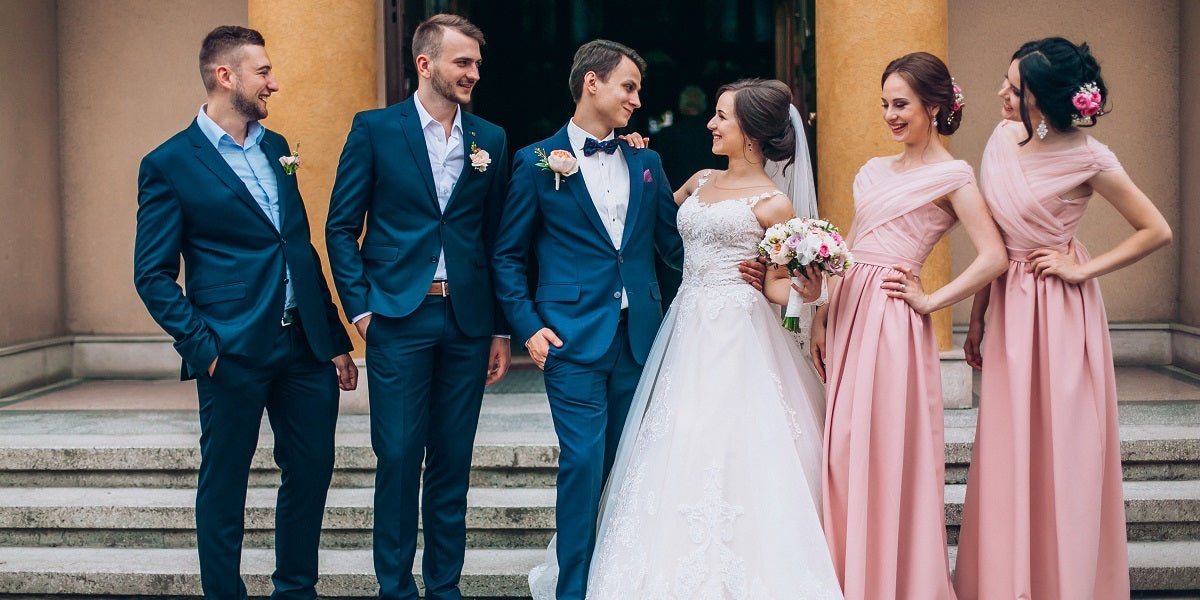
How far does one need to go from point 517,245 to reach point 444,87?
2.23ft

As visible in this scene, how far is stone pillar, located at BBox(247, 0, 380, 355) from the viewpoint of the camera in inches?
244

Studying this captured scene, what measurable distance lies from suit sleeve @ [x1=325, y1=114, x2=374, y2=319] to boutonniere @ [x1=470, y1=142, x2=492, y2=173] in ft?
1.27

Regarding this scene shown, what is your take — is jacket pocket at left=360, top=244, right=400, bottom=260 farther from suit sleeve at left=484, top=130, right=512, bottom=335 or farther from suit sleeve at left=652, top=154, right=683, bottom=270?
suit sleeve at left=652, top=154, right=683, bottom=270

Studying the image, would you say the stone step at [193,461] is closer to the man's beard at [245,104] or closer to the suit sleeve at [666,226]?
the suit sleeve at [666,226]

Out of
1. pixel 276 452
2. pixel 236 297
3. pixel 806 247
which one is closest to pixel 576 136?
pixel 806 247

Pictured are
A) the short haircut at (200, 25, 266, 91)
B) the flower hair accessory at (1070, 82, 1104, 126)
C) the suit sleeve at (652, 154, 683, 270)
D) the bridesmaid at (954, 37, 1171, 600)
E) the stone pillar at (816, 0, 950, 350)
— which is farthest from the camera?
the stone pillar at (816, 0, 950, 350)

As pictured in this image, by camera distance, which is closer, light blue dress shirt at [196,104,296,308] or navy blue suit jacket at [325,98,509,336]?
light blue dress shirt at [196,104,296,308]

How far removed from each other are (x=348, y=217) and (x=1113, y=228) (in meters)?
6.23

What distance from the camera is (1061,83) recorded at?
3.55 metres

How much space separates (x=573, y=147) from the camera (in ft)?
13.5

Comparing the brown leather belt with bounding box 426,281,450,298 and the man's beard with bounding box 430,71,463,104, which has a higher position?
the man's beard with bounding box 430,71,463,104

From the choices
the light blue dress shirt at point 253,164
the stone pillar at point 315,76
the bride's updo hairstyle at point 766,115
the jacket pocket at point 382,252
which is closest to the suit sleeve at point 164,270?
the light blue dress shirt at point 253,164

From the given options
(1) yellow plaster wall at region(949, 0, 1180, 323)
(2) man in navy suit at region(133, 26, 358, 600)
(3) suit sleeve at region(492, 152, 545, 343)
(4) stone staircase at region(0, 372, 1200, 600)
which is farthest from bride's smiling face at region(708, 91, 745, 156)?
(1) yellow plaster wall at region(949, 0, 1180, 323)

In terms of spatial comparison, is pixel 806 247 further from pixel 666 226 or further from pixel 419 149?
pixel 419 149
